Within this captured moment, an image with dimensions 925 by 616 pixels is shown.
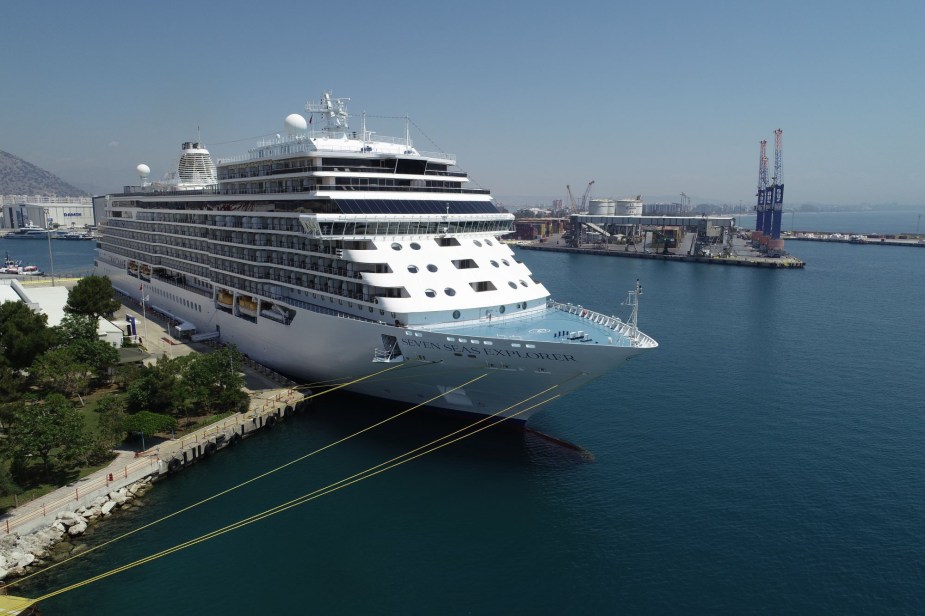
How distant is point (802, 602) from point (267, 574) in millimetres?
17061

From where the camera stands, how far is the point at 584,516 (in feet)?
72.6

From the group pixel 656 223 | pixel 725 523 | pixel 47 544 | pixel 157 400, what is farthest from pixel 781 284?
pixel 47 544

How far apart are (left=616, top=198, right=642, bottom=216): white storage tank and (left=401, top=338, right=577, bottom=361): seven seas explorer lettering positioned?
169 m

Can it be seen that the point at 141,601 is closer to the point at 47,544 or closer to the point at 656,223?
the point at 47,544

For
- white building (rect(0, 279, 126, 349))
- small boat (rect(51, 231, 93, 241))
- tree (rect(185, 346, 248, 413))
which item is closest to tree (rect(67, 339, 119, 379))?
white building (rect(0, 279, 126, 349))

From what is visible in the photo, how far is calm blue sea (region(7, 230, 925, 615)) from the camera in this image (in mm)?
18125

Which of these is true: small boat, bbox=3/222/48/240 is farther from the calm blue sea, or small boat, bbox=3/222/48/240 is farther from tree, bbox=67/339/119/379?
the calm blue sea

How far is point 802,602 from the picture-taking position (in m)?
17.9

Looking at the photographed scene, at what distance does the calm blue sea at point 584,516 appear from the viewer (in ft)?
59.5

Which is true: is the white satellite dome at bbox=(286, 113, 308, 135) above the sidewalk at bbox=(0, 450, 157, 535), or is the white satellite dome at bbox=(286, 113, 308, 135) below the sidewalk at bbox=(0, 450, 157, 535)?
above

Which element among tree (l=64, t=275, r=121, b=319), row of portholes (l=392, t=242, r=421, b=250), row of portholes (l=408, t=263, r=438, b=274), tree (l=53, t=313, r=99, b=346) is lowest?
tree (l=53, t=313, r=99, b=346)

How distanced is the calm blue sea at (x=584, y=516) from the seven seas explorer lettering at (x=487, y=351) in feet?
17.4

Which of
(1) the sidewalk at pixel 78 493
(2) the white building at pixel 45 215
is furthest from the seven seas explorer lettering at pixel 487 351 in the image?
(2) the white building at pixel 45 215

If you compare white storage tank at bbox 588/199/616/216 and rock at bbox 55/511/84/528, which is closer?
rock at bbox 55/511/84/528
